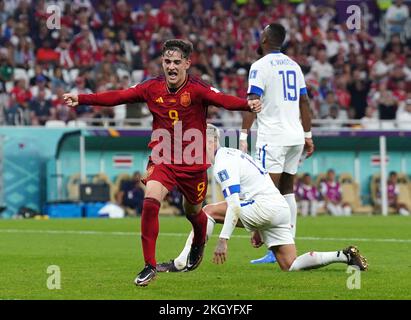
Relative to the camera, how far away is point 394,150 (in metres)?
29.1

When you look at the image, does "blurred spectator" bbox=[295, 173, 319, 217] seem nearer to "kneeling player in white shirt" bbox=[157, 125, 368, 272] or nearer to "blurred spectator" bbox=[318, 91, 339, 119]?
"blurred spectator" bbox=[318, 91, 339, 119]

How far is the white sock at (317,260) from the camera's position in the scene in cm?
1007

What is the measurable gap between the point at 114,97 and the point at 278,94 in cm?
272

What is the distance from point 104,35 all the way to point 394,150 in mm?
8024

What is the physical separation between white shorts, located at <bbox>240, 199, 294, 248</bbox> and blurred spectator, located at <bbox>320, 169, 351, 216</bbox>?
17.4 meters

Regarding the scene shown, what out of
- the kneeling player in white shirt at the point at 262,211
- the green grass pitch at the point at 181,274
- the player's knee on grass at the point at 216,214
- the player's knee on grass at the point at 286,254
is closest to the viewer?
the green grass pitch at the point at 181,274

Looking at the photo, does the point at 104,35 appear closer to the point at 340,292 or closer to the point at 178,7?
the point at 178,7

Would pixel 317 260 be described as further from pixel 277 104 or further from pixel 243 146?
pixel 277 104

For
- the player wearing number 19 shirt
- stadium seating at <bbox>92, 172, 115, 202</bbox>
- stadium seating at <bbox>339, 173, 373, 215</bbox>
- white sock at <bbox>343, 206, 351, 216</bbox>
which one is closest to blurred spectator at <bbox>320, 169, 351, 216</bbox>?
white sock at <bbox>343, 206, 351, 216</bbox>

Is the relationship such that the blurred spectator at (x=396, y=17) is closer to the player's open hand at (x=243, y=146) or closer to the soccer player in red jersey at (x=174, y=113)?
the player's open hand at (x=243, y=146)

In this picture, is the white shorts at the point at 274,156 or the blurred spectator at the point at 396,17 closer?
the white shorts at the point at 274,156

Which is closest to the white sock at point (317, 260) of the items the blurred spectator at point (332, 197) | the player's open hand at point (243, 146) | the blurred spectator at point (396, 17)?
the player's open hand at point (243, 146)

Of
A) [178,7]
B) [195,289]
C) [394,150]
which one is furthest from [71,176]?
[195,289]

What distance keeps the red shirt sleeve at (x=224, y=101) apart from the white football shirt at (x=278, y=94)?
2171 millimetres
